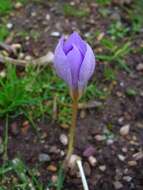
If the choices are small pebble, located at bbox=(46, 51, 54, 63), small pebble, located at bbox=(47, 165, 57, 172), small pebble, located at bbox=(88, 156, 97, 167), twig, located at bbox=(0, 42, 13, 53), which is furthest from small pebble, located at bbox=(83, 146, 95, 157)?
twig, located at bbox=(0, 42, 13, 53)

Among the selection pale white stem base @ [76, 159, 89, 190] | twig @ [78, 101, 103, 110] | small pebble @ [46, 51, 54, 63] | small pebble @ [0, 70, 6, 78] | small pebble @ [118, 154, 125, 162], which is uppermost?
small pebble @ [46, 51, 54, 63]

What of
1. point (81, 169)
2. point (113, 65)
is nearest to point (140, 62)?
point (113, 65)

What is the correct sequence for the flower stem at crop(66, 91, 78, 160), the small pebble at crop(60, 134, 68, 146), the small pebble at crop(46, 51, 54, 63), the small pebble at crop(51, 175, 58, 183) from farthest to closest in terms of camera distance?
1. the small pebble at crop(46, 51, 54, 63)
2. the small pebble at crop(60, 134, 68, 146)
3. the small pebble at crop(51, 175, 58, 183)
4. the flower stem at crop(66, 91, 78, 160)

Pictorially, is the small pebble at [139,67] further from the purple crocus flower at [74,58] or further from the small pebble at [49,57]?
the purple crocus flower at [74,58]

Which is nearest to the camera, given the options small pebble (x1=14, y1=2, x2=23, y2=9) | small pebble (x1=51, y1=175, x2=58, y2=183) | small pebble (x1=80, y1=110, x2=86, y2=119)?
small pebble (x1=51, y1=175, x2=58, y2=183)

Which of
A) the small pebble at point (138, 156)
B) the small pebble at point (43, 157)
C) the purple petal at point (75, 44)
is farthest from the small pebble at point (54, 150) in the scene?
the purple petal at point (75, 44)

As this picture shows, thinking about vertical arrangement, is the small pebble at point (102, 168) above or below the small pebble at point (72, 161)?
below

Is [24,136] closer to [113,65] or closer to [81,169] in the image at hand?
[81,169]

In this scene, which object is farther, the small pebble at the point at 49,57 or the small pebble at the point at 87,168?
the small pebble at the point at 49,57

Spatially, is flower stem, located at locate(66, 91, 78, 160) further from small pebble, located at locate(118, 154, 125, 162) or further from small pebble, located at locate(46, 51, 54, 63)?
small pebble, located at locate(46, 51, 54, 63)
